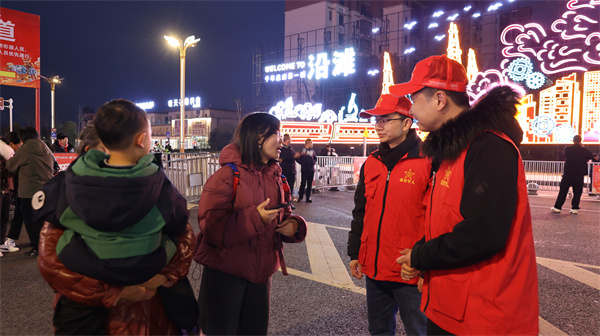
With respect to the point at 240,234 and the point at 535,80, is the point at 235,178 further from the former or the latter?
the point at 535,80

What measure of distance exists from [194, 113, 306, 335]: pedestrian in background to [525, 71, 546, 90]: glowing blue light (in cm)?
2863

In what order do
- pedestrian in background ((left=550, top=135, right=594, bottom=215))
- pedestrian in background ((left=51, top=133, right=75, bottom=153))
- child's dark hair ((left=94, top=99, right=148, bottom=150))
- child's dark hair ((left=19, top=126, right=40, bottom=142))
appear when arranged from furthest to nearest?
pedestrian in background ((left=51, top=133, right=75, bottom=153))
pedestrian in background ((left=550, top=135, right=594, bottom=215))
child's dark hair ((left=19, top=126, right=40, bottom=142))
child's dark hair ((left=94, top=99, right=148, bottom=150))

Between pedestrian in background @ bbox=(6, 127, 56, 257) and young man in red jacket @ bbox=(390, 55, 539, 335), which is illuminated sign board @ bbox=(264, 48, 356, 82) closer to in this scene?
pedestrian in background @ bbox=(6, 127, 56, 257)

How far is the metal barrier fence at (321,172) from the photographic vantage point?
37.6 feet

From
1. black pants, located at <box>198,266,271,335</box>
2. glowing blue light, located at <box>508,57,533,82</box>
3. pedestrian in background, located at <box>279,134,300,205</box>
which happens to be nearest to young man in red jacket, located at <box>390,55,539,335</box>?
black pants, located at <box>198,266,271,335</box>

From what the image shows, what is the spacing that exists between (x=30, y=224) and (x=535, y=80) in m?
29.0

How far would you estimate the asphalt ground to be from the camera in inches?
149

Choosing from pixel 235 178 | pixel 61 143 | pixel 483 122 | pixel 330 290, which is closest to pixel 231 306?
pixel 235 178

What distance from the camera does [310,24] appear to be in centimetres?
5803

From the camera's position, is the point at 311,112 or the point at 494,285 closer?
the point at 494,285

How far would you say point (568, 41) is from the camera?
2681cm

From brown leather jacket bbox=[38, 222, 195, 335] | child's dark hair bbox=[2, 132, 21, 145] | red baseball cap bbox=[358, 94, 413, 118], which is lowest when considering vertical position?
brown leather jacket bbox=[38, 222, 195, 335]

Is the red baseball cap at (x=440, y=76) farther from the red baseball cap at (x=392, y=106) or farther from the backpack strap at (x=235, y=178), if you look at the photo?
the backpack strap at (x=235, y=178)

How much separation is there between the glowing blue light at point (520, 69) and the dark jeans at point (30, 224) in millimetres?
28516
